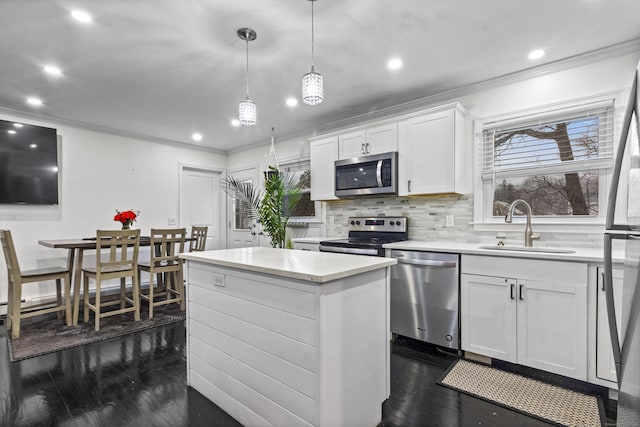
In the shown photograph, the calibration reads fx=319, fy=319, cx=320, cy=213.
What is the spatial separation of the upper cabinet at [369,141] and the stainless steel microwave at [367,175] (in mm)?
81

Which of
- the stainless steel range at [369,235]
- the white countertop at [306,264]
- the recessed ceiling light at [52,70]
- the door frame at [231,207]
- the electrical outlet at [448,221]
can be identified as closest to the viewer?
the white countertop at [306,264]

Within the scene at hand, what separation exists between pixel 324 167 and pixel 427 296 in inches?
78.1

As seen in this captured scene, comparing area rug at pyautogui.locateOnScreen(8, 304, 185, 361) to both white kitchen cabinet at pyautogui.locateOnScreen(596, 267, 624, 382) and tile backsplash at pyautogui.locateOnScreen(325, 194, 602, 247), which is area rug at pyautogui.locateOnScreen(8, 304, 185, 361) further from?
white kitchen cabinet at pyautogui.locateOnScreen(596, 267, 624, 382)

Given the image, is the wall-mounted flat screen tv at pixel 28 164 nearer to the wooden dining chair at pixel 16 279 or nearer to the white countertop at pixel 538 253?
the wooden dining chair at pixel 16 279

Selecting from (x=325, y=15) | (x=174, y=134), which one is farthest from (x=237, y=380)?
(x=174, y=134)

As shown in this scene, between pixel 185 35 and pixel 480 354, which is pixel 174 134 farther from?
pixel 480 354

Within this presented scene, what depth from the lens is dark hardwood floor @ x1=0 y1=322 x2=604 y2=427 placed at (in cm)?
178

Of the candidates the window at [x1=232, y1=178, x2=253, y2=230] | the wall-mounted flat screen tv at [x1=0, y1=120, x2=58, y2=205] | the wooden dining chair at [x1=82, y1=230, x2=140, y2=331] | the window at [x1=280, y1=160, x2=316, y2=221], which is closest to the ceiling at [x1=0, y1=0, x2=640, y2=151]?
the wall-mounted flat screen tv at [x1=0, y1=120, x2=58, y2=205]

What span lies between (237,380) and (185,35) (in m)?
2.32

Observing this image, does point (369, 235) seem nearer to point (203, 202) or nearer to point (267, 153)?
point (267, 153)

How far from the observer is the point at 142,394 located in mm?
2031

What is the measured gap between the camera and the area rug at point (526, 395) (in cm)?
178

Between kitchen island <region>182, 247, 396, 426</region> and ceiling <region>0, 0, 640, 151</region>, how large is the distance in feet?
5.16

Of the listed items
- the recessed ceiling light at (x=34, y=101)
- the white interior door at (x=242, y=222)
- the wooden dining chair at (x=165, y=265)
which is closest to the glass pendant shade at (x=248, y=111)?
the wooden dining chair at (x=165, y=265)
